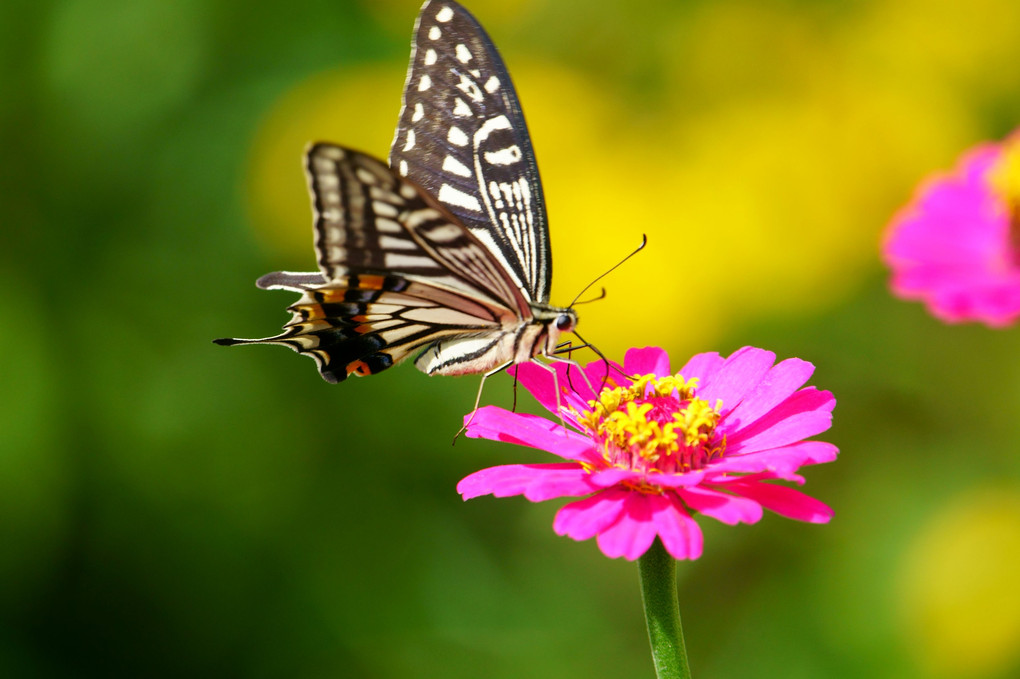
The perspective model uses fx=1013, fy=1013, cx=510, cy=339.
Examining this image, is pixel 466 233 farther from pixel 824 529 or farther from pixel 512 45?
pixel 512 45

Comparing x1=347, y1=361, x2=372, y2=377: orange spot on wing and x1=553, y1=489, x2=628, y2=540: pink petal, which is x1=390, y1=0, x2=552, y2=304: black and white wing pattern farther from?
x1=553, y1=489, x2=628, y2=540: pink petal

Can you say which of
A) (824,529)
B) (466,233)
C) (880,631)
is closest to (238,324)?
(466,233)

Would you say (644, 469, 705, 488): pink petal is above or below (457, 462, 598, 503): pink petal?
below

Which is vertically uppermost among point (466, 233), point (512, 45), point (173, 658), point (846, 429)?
point (512, 45)

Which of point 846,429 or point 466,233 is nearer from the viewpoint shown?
point 466,233

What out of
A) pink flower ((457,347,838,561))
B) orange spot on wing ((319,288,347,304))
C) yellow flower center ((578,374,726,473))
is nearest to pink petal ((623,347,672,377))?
pink flower ((457,347,838,561))

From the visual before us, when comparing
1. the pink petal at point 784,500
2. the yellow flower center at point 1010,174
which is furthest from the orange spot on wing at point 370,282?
the yellow flower center at point 1010,174

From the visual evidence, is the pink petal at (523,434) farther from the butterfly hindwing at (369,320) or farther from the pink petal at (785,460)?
the butterfly hindwing at (369,320)
